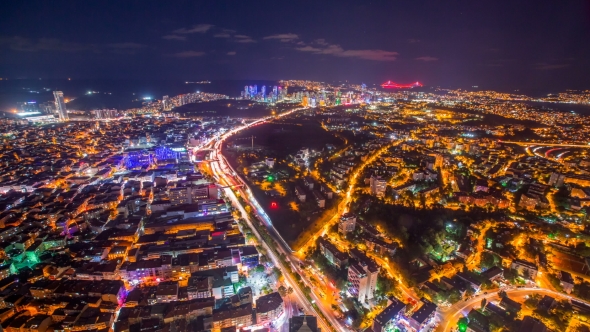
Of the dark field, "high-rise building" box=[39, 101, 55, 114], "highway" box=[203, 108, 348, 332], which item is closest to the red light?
the dark field

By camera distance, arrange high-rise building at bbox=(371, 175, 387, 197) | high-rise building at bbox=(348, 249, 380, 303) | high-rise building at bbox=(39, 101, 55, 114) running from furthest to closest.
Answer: high-rise building at bbox=(39, 101, 55, 114) < high-rise building at bbox=(371, 175, 387, 197) < high-rise building at bbox=(348, 249, 380, 303)

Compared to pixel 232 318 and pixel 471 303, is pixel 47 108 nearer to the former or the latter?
pixel 232 318

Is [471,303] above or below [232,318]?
above

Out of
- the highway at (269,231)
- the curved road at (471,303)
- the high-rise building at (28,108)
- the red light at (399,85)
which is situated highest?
the red light at (399,85)

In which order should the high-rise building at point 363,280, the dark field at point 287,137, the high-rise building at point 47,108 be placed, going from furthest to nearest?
the high-rise building at point 47,108
the dark field at point 287,137
the high-rise building at point 363,280

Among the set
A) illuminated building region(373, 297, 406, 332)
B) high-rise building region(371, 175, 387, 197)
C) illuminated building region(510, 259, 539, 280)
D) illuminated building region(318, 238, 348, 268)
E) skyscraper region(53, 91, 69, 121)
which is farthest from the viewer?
skyscraper region(53, 91, 69, 121)

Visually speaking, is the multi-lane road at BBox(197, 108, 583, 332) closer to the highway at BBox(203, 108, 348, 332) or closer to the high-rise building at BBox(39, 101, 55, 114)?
the highway at BBox(203, 108, 348, 332)

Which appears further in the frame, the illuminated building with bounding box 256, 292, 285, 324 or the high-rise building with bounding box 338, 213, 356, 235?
the high-rise building with bounding box 338, 213, 356, 235

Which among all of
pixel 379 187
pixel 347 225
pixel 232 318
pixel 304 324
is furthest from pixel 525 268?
pixel 232 318

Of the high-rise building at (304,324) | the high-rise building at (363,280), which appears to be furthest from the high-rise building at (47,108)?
the high-rise building at (363,280)

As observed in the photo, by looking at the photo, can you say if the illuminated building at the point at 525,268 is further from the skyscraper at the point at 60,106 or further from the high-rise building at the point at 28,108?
the high-rise building at the point at 28,108

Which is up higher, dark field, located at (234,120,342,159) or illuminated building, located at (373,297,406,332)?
dark field, located at (234,120,342,159)

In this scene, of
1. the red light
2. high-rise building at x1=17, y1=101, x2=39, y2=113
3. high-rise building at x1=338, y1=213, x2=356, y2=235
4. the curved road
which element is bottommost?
high-rise building at x1=17, y1=101, x2=39, y2=113
